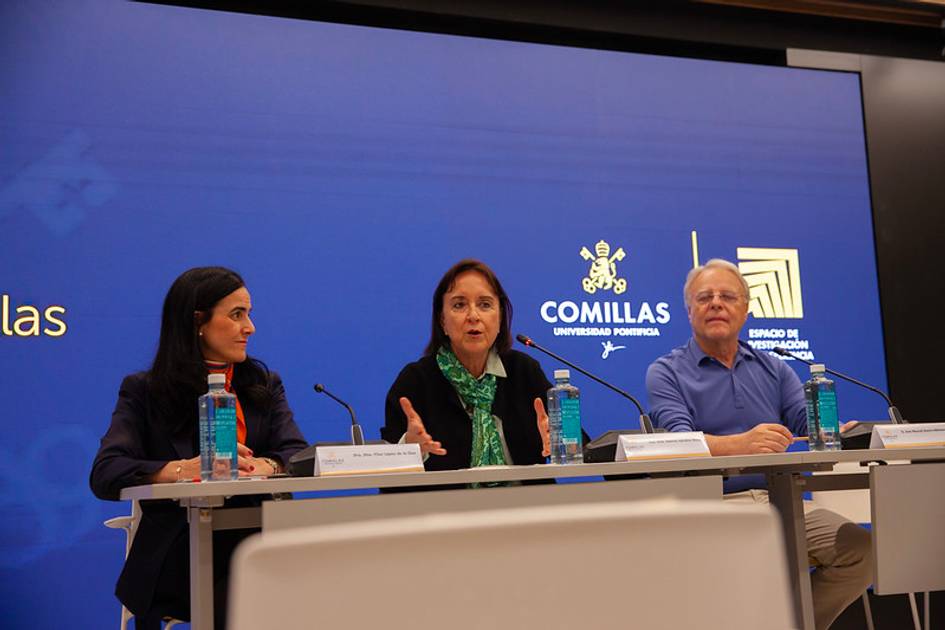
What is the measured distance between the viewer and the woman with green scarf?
8.87 ft

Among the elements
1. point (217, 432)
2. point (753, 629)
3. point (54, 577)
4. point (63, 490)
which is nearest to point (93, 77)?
point (63, 490)

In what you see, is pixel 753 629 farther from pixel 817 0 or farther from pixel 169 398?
pixel 817 0

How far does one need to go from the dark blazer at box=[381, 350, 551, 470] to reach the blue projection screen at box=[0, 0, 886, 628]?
50.1 inches

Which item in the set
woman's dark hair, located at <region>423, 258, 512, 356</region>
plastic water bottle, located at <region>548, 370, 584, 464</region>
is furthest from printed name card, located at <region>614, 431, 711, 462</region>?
woman's dark hair, located at <region>423, 258, 512, 356</region>

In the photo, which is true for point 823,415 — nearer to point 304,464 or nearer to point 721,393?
point 721,393

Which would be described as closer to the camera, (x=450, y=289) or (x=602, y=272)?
(x=450, y=289)

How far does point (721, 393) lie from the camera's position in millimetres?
3119

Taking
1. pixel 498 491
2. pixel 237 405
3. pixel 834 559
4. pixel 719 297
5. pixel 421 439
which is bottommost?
pixel 834 559

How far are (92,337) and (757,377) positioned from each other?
2353mm

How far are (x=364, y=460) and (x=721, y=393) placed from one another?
150cm

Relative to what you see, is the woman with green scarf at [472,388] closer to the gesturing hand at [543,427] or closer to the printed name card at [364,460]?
the gesturing hand at [543,427]

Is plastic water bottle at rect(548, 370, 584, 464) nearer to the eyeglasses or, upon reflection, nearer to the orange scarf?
the orange scarf

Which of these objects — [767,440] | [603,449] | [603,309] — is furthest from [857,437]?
[603,309]

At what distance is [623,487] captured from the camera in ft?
7.00
